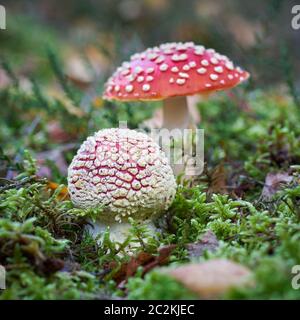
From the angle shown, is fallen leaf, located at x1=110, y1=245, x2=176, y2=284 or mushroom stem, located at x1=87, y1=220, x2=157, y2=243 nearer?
fallen leaf, located at x1=110, y1=245, x2=176, y2=284

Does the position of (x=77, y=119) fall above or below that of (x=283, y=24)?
below

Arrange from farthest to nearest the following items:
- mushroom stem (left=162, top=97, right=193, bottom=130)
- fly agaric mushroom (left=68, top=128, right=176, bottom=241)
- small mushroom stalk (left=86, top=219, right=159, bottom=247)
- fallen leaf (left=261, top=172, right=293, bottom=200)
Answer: mushroom stem (left=162, top=97, right=193, bottom=130), fallen leaf (left=261, top=172, right=293, bottom=200), small mushroom stalk (left=86, top=219, right=159, bottom=247), fly agaric mushroom (left=68, top=128, right=176, bottom=241)

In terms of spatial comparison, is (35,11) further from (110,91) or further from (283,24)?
(110,91)

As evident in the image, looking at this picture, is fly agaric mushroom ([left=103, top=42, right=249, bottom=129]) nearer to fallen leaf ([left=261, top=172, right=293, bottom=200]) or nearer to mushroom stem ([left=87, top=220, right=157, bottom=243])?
fallen leaf ([left=261, top=172, right=293, bottom=200])

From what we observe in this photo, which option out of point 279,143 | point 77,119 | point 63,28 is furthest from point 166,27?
point 279,143

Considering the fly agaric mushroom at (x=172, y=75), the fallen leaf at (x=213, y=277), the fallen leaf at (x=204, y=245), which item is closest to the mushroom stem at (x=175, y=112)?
the fly agaric mushroom at (x=172, y=75)

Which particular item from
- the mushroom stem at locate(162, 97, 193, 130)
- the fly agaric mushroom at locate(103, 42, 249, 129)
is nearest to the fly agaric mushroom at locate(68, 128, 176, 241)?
the fly agaric mushroom at locate(103, 42, 249, 129)

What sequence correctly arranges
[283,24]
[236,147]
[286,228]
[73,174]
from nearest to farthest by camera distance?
[286,228]
[73,174]
[236,147]
[283,24]
